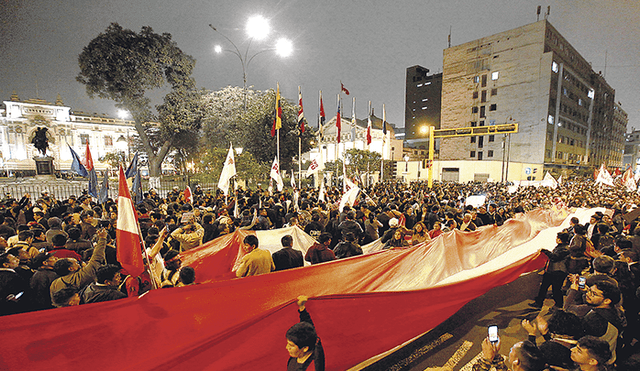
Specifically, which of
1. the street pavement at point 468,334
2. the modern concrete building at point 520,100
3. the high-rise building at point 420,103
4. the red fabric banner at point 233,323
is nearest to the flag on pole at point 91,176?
the red fabric banner at point 233,323

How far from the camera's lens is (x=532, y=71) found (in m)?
47.4

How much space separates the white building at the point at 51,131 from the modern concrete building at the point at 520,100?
66.2 m

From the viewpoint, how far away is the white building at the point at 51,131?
6000 centimetres

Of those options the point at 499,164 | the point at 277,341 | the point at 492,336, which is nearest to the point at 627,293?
the point at 492,336

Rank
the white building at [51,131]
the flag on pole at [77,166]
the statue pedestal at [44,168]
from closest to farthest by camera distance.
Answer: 1. the flag on pole at [77,166]
2. the statue pedestal at [44,168]
3. the white building at [51,131]

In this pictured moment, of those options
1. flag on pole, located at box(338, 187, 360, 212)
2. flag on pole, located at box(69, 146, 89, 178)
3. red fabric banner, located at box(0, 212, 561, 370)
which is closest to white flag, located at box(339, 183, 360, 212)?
flag on pole, located at box(338, 187, 360, 212)

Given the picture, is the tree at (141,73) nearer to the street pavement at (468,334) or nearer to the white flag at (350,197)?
the white flag at (350,197)

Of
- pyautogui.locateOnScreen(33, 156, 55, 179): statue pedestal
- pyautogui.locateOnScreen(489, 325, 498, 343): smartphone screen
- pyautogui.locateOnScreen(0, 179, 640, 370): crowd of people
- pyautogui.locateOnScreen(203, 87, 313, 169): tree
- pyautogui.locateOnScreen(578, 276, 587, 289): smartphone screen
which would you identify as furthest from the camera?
pyautogui.locateOnScreen(203, 87, 313, 169): tree

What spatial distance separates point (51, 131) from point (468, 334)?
87.4 m

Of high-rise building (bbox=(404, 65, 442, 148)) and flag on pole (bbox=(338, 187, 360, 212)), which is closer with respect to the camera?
flag on pole (bbox=(338, 187, 360, 212))

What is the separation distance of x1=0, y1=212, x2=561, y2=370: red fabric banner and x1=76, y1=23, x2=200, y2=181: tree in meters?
27.1

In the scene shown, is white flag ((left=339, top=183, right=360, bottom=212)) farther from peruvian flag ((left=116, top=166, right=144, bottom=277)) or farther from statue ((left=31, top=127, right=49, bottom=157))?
statue ((left=31, top=127, right=49, bottom=157))

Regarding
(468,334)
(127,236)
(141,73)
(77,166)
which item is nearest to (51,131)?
(141,73)

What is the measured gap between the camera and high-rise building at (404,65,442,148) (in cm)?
7262
